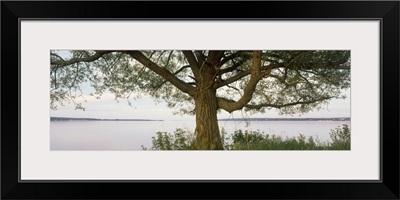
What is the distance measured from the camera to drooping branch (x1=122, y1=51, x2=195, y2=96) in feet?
15.6

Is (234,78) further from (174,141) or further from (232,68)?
(174,141)

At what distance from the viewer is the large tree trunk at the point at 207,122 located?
15.6ft

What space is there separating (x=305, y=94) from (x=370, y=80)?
583 millimetres

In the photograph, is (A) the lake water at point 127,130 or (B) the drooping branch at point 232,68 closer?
(A) the lake water at point 127,130

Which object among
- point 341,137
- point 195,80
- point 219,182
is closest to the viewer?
point 219,182

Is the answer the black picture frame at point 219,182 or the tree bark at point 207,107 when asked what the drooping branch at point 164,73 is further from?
the black picture frame at point 219,182

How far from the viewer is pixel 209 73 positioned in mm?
5086

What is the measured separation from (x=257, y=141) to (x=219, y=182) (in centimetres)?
51

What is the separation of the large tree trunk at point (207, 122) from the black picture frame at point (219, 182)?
43 centimetres

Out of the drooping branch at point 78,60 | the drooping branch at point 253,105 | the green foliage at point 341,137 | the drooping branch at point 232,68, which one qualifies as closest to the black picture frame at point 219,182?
the green foliage at point 341,137

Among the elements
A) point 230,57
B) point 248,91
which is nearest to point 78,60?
point 230,57

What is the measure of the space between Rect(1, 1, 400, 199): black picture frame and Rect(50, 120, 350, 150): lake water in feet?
1.00
